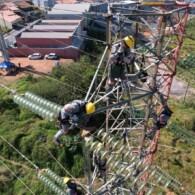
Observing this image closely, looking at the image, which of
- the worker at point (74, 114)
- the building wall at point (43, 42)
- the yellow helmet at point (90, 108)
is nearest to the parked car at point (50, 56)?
the building wall at point (43, 42)

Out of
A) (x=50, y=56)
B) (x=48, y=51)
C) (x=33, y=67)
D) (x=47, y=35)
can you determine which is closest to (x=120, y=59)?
(x=33, y=67)

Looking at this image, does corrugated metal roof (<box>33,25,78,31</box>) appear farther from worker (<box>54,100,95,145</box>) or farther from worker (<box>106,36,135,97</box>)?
worker (<box>54,100,95,145</box>)

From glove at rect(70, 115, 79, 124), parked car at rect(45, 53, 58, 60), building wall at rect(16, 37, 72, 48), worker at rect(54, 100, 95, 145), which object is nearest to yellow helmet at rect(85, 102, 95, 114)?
worker at rect(54, 100, 95, 145)

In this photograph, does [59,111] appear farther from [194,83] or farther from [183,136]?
[194,83]

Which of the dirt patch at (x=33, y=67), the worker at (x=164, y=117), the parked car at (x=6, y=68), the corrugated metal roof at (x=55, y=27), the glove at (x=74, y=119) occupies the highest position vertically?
the glove at (x=74, y=119)

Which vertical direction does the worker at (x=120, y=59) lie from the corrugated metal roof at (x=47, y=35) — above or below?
above

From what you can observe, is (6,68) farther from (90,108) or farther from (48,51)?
(90,108)

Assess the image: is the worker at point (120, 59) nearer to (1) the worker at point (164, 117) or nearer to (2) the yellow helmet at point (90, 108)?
(1) the worker at point (164, 117)

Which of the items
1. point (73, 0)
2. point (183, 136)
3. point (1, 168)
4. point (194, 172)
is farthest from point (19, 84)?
point (73, 0)
